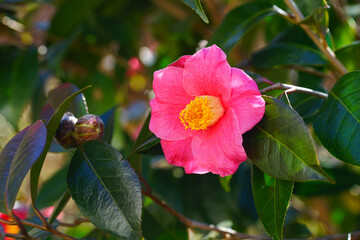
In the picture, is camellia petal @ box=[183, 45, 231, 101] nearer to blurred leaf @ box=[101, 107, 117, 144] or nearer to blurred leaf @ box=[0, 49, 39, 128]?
blurred leaf @ box=[101, 107, 117, 144]

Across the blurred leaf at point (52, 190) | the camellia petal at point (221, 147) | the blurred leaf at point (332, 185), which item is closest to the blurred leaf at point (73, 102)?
the camellia petal at point (221, 147)

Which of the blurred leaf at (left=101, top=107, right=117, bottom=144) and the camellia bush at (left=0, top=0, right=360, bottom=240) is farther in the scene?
the blurred leaf at (left=101, top=107, right=117, bottom=144)

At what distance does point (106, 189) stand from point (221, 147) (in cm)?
16

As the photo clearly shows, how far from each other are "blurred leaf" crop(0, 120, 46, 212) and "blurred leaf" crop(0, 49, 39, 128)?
2.10ft

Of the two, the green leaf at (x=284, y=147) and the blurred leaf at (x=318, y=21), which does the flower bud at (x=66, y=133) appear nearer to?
the green leaf at (x=284, y=147)

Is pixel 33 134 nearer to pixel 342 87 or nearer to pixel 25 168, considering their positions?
pixel 25 168

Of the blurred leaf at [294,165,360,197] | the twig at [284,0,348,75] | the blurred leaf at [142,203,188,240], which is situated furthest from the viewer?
the blurred leaf at [294,165,360,197]

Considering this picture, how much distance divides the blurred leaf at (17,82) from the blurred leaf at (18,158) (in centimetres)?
64

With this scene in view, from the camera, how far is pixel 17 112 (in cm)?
122

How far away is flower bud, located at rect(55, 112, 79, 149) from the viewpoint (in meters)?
0.64

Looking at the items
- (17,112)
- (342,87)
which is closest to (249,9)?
(342,87)

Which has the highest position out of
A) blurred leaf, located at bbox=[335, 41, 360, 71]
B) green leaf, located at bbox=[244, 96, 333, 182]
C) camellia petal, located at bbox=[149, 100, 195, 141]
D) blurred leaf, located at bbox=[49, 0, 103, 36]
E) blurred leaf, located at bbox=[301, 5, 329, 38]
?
blurred leaf, located at bbox=[49, 0, 103, 36]

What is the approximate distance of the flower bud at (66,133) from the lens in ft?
2.10

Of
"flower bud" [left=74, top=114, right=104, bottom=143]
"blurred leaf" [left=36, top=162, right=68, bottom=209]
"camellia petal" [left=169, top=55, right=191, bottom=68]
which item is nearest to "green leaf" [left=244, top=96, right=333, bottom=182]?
"camellia petal" [left=169, top=55, right=191, bottom=68]
